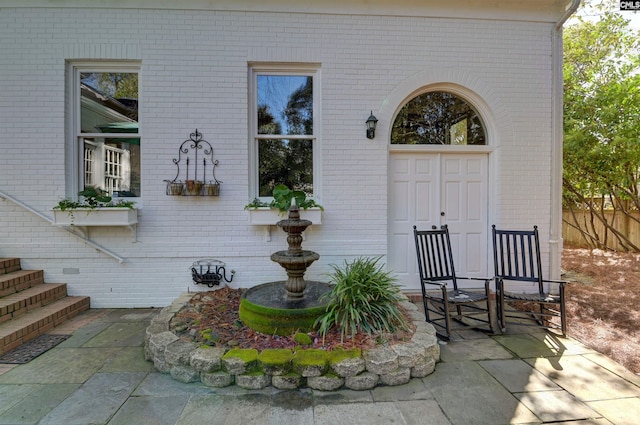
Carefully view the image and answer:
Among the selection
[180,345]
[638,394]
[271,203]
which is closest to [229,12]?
[271,203]

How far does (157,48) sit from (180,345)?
11.5 ft

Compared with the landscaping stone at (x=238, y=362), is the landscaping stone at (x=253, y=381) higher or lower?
lower

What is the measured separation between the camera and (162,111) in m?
3.76

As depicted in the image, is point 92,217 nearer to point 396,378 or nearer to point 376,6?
point 396,378

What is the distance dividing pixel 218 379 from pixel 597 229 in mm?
9379

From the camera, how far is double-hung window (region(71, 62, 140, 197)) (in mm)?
3857

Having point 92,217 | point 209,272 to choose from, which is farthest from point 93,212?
point 209,272

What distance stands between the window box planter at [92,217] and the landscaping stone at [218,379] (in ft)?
7.32

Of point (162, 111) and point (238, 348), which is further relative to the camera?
point (162, 111)

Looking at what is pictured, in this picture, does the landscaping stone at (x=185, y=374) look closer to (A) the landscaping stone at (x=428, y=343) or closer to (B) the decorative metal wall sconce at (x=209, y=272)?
(B) the decorative metal wall sconce at (x=209, y=272)

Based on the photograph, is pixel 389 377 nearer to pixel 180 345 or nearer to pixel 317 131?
pixel 180 345

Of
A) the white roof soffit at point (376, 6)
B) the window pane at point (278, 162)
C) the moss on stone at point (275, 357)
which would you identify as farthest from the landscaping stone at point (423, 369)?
the white roof soffit at point (376, 6)

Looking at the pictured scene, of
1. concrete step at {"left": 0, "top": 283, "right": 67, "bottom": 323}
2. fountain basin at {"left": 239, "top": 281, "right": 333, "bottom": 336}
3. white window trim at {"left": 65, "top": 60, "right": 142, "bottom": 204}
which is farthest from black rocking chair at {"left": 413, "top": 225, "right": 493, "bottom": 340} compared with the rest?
concrete step at {"left": 0, "top": 283, "right": 67, "bottom": 323}

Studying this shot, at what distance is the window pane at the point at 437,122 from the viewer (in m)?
4.18
